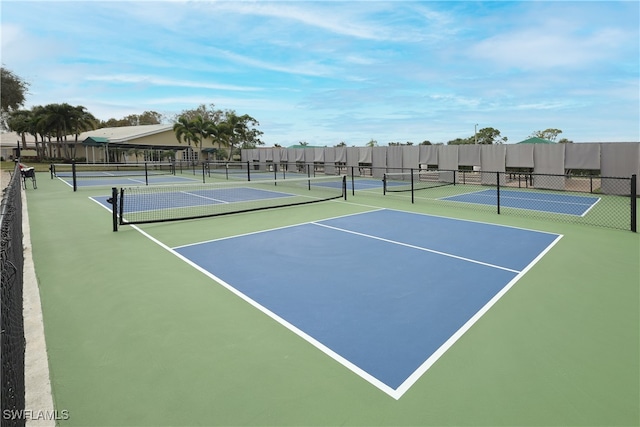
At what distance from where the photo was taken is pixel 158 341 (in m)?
3.83

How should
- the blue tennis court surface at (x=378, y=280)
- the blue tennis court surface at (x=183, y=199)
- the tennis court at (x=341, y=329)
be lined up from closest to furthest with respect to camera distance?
1. the tennis court at (x=341, y=329)
2. the blue tennis court surface at (x=378, y=280)
3. the blue tennis court surface at (x=183, y=199)

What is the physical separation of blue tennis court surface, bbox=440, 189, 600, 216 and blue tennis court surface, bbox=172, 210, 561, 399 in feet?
15.7

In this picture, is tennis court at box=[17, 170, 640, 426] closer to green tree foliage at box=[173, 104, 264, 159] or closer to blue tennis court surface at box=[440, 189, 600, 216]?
blue tennis court surface at box=[440, 189, 600, 216]

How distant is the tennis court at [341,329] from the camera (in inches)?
112

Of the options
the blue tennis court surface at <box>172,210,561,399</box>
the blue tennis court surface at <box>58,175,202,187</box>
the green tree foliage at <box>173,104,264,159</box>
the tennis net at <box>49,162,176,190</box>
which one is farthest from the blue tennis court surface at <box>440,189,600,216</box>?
the green tree foliage at <box>173,104,264,159</box>

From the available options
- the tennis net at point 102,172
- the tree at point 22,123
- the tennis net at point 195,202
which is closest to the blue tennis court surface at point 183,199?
the tennis net at point 195,202

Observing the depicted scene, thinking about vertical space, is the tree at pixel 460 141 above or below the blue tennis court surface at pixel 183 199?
above

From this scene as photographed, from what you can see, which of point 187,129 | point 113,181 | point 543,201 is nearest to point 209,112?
point 187,129

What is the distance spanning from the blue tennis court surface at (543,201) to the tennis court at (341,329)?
5064mm

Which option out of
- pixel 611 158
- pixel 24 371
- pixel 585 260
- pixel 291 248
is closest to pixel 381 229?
pixel 291 248

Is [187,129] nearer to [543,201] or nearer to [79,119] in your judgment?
[79,119]

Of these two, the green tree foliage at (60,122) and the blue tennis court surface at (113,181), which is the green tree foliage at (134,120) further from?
the blue tennis court surface at (113,181)

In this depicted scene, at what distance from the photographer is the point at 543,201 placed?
15.2 m

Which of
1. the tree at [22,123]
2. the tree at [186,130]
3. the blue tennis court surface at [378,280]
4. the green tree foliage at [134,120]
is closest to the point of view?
the blue tennis court surface at [378,280]
